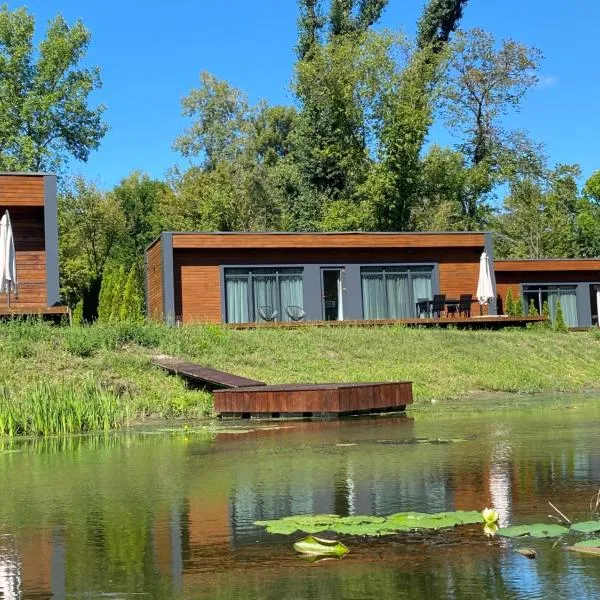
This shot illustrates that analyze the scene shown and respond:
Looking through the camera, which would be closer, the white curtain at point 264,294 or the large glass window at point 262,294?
the large glass window at point 262,294

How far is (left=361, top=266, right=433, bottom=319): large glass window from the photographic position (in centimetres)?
2578

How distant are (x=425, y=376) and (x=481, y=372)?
141 cm

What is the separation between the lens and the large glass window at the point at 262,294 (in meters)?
24.7

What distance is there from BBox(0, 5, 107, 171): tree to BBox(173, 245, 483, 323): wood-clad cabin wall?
1508 cm

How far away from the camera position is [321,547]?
171 inches

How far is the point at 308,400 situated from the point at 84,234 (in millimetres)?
30558

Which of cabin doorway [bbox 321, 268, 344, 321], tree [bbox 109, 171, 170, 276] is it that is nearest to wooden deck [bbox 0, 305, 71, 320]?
cabin doorway [bbox 321, 268, 344, 321]

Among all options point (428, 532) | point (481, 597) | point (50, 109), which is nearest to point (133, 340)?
point (428, 532)

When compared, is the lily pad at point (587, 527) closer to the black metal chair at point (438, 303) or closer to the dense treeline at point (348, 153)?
the black metal chair at point (438, 303)

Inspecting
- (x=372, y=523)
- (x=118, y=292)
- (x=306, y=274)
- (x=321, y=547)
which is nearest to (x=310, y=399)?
(x=372, y=523)

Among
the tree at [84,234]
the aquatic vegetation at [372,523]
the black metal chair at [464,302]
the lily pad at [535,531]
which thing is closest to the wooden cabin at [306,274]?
the black metal chair at [464,302]

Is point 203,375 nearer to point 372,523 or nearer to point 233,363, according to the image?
point 233,363

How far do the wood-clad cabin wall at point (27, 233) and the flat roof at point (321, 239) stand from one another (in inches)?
157

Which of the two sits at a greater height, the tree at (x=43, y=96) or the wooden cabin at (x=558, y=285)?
the tree at (x=43, y=96)
